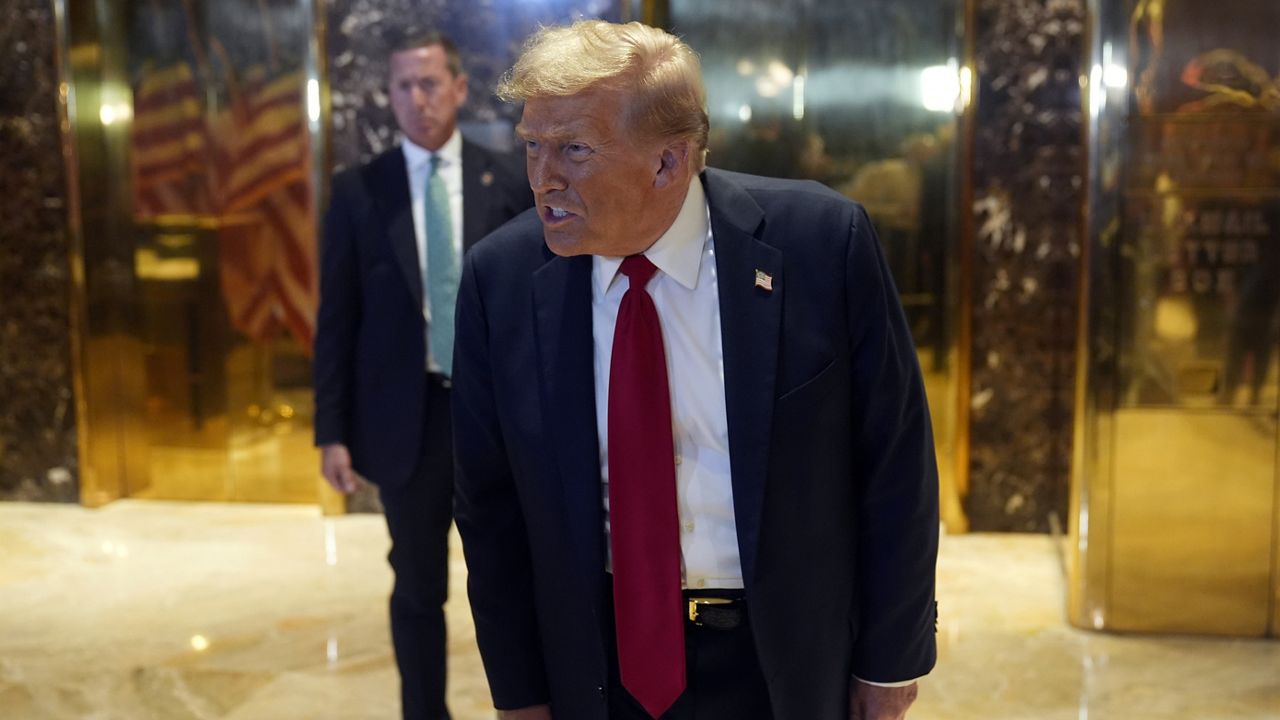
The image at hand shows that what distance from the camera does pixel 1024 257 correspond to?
5082 millimetres

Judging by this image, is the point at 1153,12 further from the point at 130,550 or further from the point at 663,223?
the point at 130,550

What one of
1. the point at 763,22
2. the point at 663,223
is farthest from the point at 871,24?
the point at 663,223

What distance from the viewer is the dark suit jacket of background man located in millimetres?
1674

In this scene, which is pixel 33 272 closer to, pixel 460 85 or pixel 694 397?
pixel 460 85

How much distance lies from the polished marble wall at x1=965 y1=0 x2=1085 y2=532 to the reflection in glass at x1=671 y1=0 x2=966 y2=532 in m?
0.13

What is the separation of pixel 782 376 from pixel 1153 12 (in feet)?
8.55

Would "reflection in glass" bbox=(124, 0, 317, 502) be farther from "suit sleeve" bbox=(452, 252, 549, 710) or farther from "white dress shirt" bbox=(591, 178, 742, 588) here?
"white dress shirt" bbox=(591, 178, 742, 588)

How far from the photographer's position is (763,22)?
524 centimetres

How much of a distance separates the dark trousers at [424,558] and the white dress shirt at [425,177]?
0.35 metres

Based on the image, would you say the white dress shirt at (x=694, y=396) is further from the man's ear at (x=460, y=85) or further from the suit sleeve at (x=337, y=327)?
the man's ear at (x=460, y=85)

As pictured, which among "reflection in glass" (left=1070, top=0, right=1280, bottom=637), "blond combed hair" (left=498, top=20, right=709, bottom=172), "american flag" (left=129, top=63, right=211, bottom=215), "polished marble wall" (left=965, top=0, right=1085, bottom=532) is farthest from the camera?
"american flag" (left=129, top=63, right=211, bottom=215)

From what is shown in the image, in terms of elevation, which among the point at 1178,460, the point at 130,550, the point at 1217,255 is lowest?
the point at 130,550

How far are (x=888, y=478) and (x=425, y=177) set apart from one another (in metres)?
1.82

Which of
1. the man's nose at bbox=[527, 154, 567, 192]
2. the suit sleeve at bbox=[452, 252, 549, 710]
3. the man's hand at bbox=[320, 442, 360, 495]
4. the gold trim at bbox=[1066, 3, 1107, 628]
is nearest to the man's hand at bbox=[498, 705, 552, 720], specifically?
the suit sleeve at bbox=[452, 252, 549, 710]
